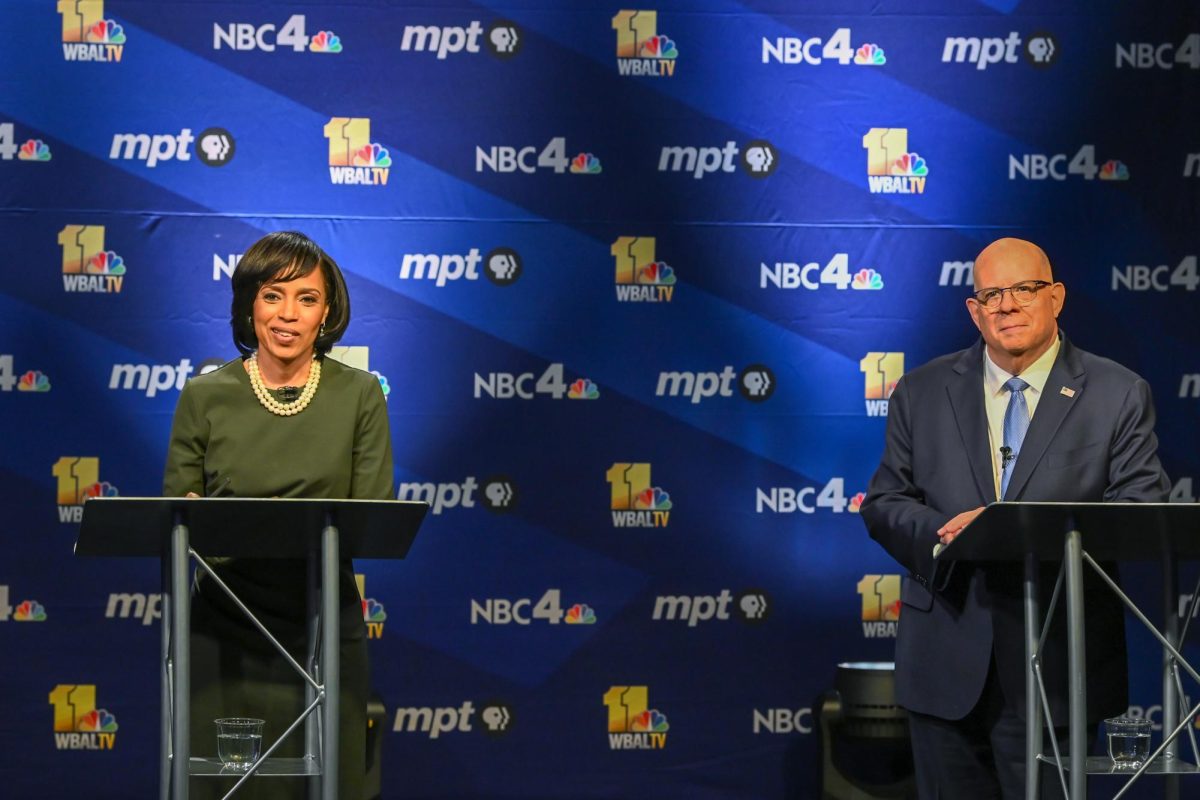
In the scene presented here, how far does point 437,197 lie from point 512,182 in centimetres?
27

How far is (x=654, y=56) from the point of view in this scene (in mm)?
5262

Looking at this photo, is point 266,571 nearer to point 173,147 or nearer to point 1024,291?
point 1024,291

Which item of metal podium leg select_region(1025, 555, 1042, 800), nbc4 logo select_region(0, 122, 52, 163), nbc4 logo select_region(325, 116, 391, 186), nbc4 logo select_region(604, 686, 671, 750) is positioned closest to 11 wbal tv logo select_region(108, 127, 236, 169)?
nbc4 logo select_region(0, 122, 52, 163)

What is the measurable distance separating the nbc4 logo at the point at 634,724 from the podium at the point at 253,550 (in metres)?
2.34

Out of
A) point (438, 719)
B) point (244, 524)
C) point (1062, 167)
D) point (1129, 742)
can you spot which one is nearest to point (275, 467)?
point (244, 524)

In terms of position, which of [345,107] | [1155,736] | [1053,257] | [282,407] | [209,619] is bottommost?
[1155,736]

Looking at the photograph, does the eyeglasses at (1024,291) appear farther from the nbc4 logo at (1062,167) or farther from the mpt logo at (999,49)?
the mpt logo at (999,49)

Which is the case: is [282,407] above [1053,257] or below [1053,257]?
below

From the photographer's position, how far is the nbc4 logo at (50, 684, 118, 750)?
195 inches

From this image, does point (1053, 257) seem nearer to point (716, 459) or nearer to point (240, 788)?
point (716, 459)

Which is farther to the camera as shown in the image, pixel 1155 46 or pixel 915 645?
pixel 1155 46

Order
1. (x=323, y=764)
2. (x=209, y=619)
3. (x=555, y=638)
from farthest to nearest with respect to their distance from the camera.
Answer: (x=555, y=638) < (x=209, y=619) < (x=323, y=764)

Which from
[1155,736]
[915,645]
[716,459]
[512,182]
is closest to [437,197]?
[512,182]

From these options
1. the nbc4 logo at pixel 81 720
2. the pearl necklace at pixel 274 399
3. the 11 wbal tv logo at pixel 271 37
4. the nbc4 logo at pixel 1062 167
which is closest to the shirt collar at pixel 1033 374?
the pearl necklace at pixel 274 399
